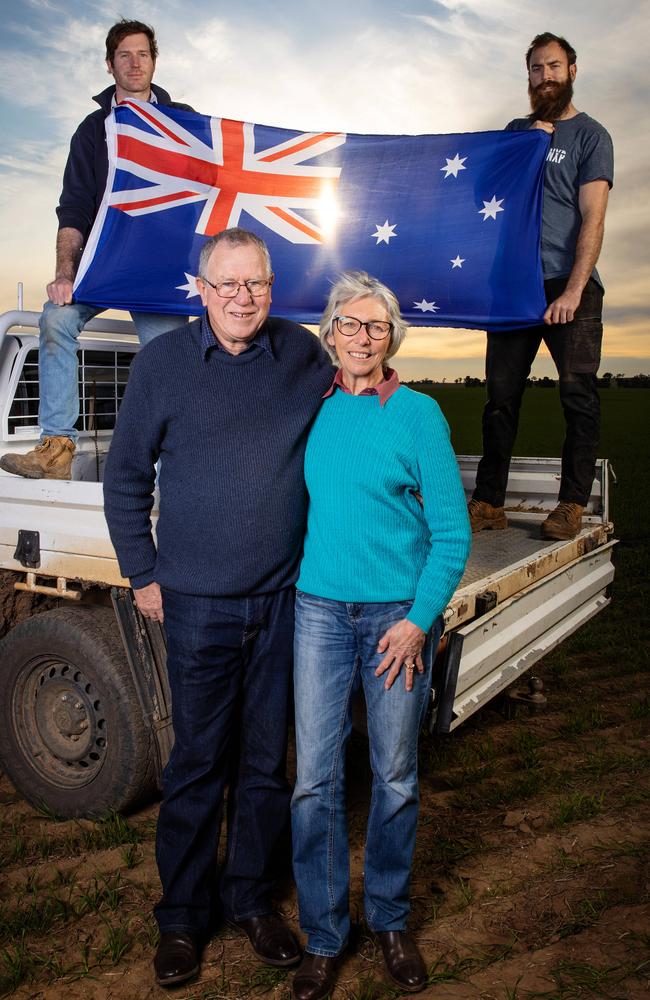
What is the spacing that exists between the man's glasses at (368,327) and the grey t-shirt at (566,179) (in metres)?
2.88

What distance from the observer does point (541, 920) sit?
3.11 metres

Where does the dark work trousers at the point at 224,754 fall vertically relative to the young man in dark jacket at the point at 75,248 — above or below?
below

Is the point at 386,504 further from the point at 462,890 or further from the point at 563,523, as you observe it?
the point at 563,523

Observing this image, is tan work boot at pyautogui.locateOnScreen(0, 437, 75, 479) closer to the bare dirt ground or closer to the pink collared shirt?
Result: the bare dirt ground

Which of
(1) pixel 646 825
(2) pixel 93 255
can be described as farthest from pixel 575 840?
(2) pixel 93 255

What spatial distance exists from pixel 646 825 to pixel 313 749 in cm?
187

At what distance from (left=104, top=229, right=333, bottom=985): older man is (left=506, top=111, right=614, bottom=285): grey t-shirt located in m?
2.73

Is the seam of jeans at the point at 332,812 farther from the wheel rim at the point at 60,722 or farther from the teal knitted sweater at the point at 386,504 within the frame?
the wheel rim at the point at 60,722

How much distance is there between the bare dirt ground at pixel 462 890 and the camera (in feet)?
9.08

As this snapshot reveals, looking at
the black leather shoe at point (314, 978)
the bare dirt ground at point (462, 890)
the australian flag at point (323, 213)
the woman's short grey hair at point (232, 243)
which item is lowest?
the bare dirt ground at point (462, 890)

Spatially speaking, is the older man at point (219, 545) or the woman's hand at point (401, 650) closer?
the woman's hand at point (401, 650)

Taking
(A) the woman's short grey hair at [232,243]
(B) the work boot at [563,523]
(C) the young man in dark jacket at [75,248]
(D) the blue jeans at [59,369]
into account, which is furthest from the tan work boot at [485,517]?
(A) the woman's short grey hair at [232,243]

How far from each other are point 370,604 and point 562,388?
9.51ft

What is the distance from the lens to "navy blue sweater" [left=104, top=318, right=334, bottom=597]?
2.61 metres
